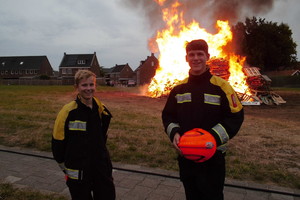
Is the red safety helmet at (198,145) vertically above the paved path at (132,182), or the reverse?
the red safety helmet at (198,145)

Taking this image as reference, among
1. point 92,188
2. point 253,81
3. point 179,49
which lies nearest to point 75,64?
point 179,49

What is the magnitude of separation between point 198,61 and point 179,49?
60.5 ft

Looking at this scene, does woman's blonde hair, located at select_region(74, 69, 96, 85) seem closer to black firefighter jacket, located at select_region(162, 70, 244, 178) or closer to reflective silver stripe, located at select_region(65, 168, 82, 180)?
reflective silver stripe, located at select_region(65, 168, 82, 180)

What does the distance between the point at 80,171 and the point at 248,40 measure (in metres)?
42.1

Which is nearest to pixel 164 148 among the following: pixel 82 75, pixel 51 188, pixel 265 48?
pixel 51 188

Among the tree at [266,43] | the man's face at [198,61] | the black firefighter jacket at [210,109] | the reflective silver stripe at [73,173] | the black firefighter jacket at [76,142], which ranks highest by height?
the tree at [266,43]

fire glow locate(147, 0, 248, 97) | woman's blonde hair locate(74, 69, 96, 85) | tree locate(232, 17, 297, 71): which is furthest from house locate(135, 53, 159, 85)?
woman's blonde hair locate(74, 69, 96, 85)

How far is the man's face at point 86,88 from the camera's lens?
2.71m

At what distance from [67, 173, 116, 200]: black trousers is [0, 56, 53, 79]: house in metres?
74.7

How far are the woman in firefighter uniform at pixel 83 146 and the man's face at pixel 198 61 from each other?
3.74ft

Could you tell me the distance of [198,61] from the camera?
2.45 m

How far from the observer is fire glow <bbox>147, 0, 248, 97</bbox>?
18562mm

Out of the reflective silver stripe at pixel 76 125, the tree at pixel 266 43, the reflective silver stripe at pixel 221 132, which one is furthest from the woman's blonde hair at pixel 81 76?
the tree at pixel 266 43

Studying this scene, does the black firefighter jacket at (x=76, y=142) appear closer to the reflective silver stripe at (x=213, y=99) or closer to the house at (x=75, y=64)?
the reflective silver stripe at (x=213, y=99)
